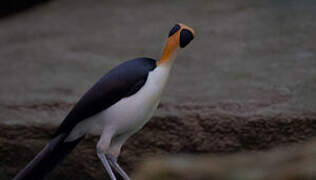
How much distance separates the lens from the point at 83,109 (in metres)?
2.39

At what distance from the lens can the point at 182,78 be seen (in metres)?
3.88

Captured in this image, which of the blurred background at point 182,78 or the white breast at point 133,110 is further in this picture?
the blurred background at point 182,78

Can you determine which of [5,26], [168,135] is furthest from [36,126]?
[5,26]

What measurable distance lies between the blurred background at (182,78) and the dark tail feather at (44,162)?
0.52m

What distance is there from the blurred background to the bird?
48 cm

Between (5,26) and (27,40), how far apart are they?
672 millimetres

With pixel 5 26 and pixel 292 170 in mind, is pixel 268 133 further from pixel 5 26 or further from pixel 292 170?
pixel 5 26

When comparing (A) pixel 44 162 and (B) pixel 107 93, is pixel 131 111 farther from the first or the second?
(A) pixel 44 162

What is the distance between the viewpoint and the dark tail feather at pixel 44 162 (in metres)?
2.41

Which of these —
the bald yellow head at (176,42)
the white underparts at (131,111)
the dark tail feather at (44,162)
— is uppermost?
the bald yellow head at (176,42)

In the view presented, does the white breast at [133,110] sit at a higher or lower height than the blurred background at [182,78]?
higher

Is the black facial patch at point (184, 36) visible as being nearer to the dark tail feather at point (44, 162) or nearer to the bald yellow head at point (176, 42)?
the bald yellow head at point (176, 42)

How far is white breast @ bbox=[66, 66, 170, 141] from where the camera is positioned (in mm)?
2363

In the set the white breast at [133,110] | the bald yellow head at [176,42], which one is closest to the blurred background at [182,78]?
the white breast at [133,110]
